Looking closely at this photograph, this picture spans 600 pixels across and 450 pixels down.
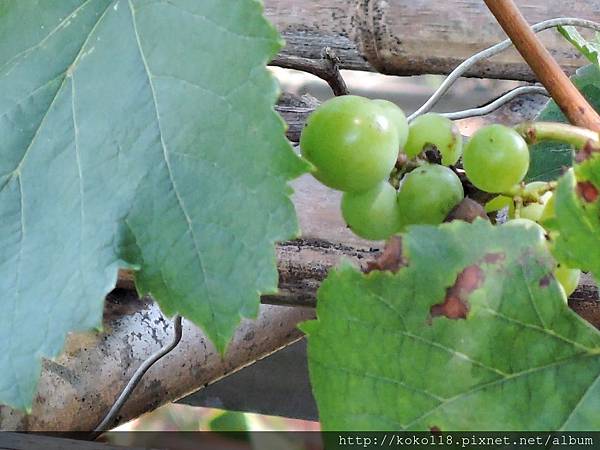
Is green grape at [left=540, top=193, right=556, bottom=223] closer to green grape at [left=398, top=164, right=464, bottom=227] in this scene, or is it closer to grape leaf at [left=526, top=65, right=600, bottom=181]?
green grape at [left=398, top=164, right=464, bottom=227]

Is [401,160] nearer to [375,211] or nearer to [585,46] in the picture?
[375,211]

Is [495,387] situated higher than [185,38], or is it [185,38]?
[185,38]

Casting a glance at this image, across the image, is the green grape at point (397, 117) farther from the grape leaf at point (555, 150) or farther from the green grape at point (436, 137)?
the grape leaf at point (555, 150)

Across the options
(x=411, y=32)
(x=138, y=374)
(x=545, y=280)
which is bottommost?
(x=138, y=374)

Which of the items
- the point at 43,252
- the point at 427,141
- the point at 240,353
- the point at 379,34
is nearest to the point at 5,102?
the point at 43,252

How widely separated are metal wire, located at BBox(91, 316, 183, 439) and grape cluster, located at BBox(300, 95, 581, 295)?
35cm

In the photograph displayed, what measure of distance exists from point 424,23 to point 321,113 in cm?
54

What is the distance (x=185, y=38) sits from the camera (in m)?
0.44

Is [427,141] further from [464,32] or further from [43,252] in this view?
[464,32]

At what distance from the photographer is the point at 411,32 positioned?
0.93 m

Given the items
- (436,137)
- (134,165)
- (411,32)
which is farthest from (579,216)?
(411,32)

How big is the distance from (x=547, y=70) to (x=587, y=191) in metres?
0.09

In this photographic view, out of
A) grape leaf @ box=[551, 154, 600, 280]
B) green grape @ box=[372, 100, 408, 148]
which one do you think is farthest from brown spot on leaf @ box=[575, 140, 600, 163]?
green grape @ box=[372, 100, 408, 148]

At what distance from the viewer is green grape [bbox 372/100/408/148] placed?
435mm
